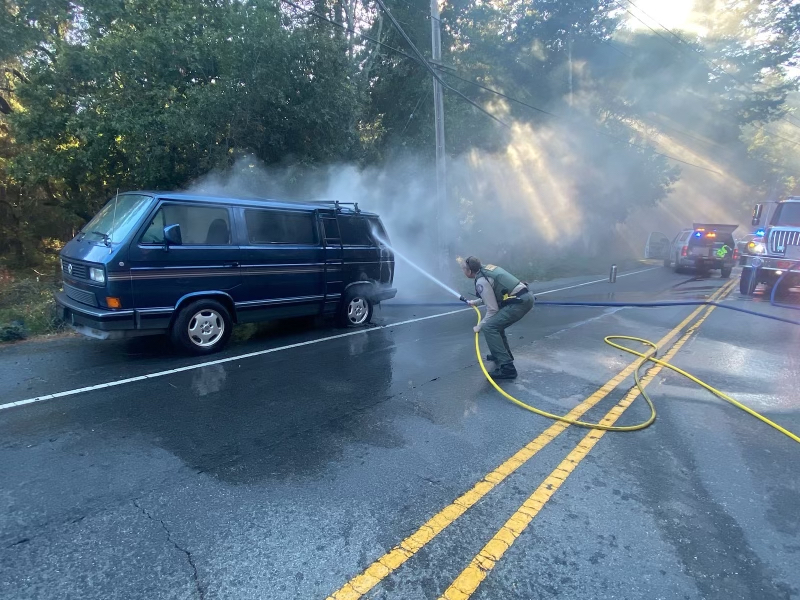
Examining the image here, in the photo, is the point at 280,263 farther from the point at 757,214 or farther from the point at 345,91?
the point at 757,214

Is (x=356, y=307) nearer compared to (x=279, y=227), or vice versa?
(x=279, y=227)

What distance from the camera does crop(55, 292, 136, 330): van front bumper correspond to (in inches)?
222

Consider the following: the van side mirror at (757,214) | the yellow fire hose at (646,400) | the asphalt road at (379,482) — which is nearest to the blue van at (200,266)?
the asphalt road at (379,482)

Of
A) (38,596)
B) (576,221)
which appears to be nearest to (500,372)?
(38,596)

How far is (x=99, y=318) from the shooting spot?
221 inches

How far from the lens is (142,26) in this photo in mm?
10719

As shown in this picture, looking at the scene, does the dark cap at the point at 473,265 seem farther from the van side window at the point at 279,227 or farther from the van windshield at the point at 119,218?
the van windshield at the point at 119,218

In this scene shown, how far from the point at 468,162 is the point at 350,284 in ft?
47.3

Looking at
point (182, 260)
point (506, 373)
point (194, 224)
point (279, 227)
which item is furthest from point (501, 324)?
point (194, 224)

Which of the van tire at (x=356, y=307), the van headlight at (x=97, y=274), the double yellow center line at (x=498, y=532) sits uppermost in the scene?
the van headlight at (x=97, y=274)

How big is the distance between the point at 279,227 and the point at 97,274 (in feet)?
7.97

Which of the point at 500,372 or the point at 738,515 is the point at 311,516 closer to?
the point at 738,515

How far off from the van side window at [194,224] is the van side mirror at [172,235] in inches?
4.0

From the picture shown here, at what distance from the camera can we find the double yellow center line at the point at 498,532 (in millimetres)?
2438
